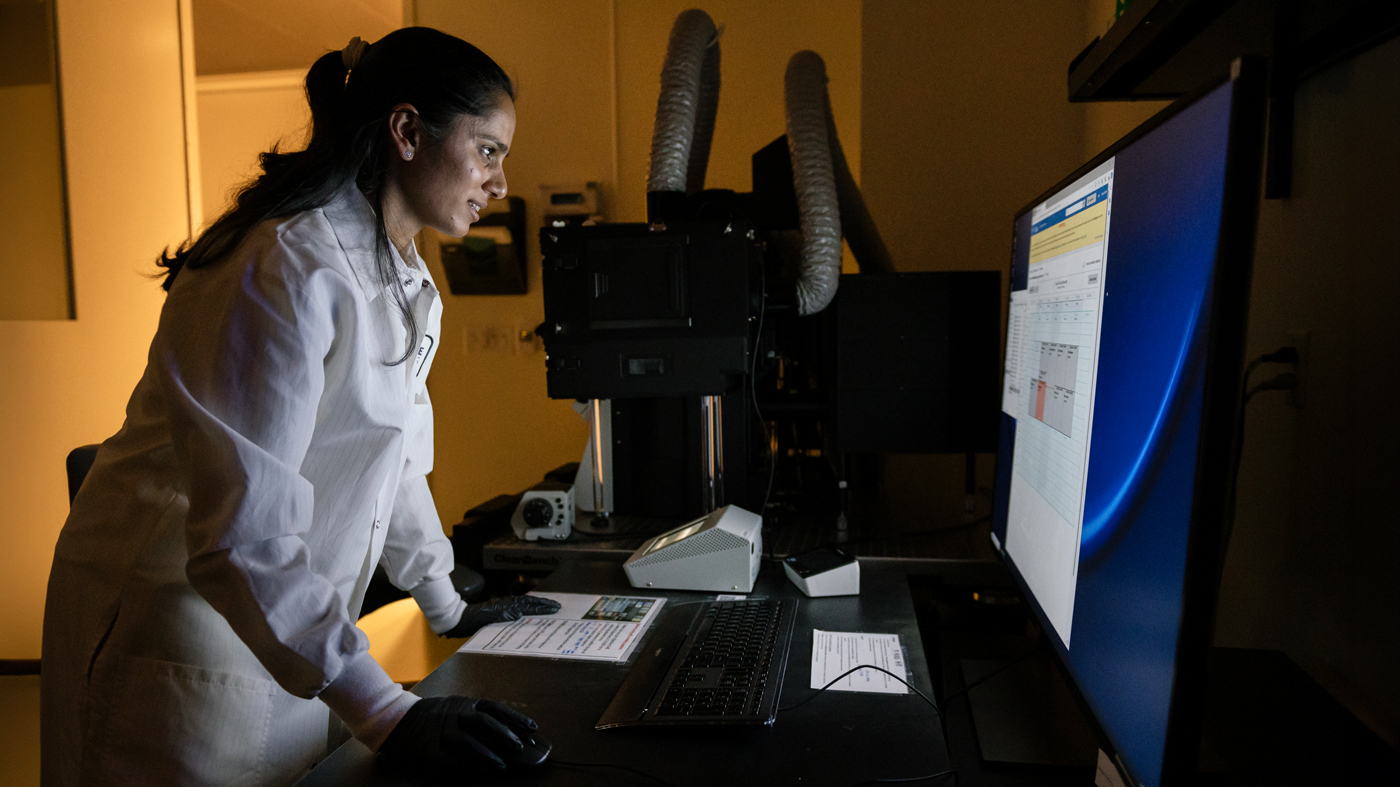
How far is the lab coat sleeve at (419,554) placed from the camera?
1179mm

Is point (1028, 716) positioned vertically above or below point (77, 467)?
below

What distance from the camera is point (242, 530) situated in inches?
28.2

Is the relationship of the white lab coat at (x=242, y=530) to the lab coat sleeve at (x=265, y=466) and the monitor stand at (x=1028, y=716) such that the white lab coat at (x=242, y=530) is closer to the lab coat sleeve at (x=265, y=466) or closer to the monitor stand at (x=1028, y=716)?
the lab coat sleeve at (x=265, y=466)

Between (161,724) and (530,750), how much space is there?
437 mm

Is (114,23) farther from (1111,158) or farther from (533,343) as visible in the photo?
(1111,158)

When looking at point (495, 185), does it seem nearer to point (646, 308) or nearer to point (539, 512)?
point (646, 308)

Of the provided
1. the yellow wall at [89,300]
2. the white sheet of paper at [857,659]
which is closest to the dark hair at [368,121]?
the white sheet of paper at [857,659]

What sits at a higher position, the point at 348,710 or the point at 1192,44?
the point at 1192,44

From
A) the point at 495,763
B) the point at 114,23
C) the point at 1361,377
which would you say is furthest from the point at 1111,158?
the point at 114,23

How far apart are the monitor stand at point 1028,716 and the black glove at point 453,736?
51 cm

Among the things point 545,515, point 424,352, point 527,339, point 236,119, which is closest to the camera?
point 424,352

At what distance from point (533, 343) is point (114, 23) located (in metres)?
1.77

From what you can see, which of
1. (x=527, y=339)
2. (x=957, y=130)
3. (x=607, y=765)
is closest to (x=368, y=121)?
(x=607, y=765)

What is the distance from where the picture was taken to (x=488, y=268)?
9.52ft
